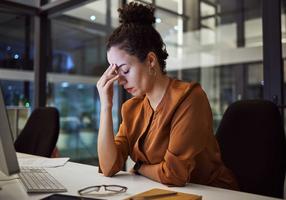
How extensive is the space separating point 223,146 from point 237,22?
2.79 meters

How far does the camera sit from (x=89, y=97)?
4.14 meters

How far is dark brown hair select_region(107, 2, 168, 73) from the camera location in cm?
130

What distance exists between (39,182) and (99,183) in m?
0.21

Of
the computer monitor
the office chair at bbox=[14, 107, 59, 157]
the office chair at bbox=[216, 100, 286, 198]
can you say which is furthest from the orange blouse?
the office chair at bbox=[14, 107, 59, 157]

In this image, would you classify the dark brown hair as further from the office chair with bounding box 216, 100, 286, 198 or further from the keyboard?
the keyboard

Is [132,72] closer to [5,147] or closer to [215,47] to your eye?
[5,147]

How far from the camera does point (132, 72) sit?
131 cm

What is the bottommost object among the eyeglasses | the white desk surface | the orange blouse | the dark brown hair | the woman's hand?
the white desk surface

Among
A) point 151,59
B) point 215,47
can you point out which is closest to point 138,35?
point 151,59

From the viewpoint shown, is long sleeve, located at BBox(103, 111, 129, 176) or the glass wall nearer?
long sleeve, located at BBox(103, 111, 129, 176)

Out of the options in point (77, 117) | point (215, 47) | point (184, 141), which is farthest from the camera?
point (77, 117)

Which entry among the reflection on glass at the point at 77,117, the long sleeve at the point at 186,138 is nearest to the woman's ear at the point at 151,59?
the long sleeve at the point at 186,138

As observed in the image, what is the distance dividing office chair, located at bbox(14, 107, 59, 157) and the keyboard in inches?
29.7

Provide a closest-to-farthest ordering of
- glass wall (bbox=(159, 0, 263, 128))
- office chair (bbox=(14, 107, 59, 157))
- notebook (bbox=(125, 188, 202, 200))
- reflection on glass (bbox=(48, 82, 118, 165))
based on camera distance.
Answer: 1. notebook (bbox=(125, 188, 202, 200))
2. office chair (bbox=(14, 107, 59, 157))
3. glass wall (bbox=(159, 0, 263, 128))
4. reflection on glass (bbox=(48, 82, 118, 165))
